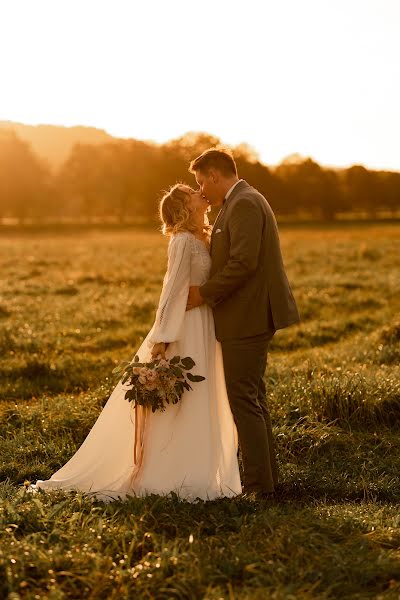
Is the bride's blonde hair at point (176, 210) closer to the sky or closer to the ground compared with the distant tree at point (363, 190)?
closer to the ground

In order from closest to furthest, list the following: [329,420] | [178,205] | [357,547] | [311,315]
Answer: [357,547] → [178,205] → [329,420] → [311,315]

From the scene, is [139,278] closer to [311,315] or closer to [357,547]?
[311,315]

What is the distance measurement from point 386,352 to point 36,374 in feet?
15.5

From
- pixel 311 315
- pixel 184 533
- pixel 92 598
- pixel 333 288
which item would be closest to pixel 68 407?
pixel 184 533

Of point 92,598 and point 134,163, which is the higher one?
point 134,163

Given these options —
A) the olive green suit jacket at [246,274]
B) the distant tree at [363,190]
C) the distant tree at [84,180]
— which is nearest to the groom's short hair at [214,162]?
the olive green suit jacket at [246,274]

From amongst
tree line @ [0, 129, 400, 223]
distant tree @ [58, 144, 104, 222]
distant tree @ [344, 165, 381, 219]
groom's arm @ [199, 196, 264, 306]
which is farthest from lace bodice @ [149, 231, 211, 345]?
distant tree @ [344, 165, 381, 219]

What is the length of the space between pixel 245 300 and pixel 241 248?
0.42 meters

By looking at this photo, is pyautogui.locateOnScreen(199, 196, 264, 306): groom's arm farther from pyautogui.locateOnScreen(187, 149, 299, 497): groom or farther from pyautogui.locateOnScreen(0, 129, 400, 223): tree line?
pyautogui.locateOnScreen(0, 129, 400, 223): tree line

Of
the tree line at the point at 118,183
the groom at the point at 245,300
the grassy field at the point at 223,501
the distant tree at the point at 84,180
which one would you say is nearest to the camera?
the grassy field at the point at 223,501

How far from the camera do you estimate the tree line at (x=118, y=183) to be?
75562 millimetres

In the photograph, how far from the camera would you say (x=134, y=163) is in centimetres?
7825

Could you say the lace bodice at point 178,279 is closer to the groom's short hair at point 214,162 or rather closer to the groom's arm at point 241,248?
the groom's arm at point 241,248

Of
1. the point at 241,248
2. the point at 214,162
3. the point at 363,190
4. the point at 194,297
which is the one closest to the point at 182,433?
the point at 194,297
